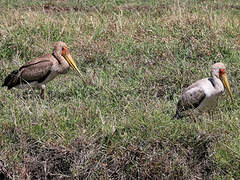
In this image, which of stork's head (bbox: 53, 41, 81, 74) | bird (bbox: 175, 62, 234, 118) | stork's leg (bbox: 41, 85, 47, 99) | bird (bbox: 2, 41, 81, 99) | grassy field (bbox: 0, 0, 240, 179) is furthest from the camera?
stork's head (bbox: 53, 41, 81, 74)

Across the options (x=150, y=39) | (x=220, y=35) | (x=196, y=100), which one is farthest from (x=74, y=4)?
(x=196, y=100)

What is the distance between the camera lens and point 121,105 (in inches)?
245

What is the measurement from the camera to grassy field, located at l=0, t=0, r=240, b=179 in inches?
204

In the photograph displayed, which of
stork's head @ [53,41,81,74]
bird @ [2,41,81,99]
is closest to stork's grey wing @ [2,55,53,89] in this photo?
bird @ [2,41,81,99]

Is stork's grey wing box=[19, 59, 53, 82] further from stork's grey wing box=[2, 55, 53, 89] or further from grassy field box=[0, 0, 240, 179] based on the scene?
grassy field box=[0, 0, 240, 179]

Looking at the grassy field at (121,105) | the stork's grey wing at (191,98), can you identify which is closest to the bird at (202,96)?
the stork's grey wing at (191,98)

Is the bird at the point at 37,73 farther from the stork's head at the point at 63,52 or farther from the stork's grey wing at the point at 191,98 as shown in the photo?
the stork's grey wing at the point at 191,98

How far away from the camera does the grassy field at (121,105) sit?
5.19 m

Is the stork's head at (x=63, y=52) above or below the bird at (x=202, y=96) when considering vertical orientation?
below

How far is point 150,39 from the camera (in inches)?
328

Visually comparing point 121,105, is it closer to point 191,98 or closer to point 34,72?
point 191,98

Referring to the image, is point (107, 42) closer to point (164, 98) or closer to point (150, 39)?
point (150, 39)

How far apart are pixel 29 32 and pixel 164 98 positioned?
9.81 feet

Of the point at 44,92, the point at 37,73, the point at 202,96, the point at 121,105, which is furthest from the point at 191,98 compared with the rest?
the point at 37,73
